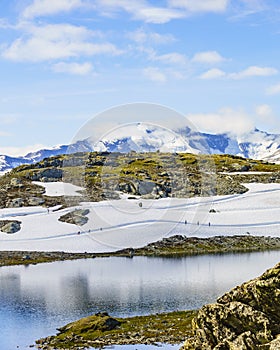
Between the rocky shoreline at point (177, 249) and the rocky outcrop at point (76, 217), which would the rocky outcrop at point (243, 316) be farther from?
the rocky outcrop at point (76, 217)

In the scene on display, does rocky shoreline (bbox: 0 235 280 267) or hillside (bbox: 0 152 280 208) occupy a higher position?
hillside (bbox: 0 152 280 208)

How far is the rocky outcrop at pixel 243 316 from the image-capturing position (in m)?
19.3

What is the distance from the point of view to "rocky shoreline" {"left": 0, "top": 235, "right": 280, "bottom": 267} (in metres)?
83.2

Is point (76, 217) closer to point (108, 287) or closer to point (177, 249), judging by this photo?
point (177, 249)

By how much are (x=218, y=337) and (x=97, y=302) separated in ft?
117

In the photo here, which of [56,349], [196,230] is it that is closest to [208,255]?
[196,230]

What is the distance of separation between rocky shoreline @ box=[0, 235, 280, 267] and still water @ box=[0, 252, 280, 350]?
4099 millimetres

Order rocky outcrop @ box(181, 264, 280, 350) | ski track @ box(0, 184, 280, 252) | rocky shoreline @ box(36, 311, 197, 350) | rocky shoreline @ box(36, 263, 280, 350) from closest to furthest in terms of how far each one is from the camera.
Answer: rocky shoreline @ box(36, 263, 280, 350) < rocky outcrop @ box(181, 264, 280, 350) < rocky shoreline @ box(36, 311, 197, 350) < ski track @ box(0, 184, 280, 252)

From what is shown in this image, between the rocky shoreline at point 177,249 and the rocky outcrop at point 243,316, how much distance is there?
63.3m

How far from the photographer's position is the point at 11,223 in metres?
97.1

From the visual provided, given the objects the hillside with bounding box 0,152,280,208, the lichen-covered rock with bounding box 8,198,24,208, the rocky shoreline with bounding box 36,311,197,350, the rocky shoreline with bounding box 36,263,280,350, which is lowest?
the rocky shoreline with bounding box 36,311,197,350

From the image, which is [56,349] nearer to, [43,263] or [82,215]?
[43,263]

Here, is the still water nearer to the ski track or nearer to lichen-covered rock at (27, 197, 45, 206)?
the ski track

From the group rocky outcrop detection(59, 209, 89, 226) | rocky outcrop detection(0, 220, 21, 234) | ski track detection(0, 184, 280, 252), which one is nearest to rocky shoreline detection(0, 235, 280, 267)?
ski track detection(0, 184, 280, 252)
